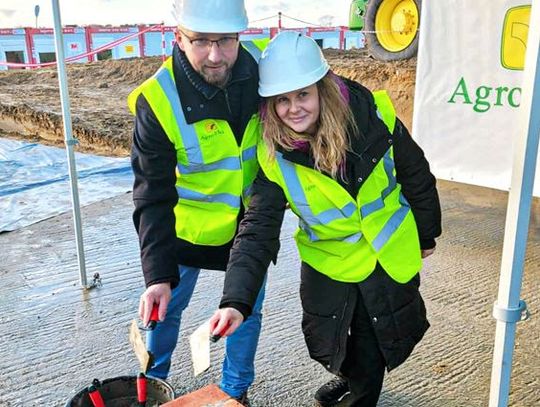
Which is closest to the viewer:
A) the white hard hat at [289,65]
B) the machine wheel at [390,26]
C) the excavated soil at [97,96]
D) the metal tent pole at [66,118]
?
the white hard hat at [289,65]

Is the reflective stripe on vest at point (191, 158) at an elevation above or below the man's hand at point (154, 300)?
above

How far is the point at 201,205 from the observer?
6.63ft

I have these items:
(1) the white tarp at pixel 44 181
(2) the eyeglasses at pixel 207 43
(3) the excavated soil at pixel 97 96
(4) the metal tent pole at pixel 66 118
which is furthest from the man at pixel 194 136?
(3) the excavated soil at pixel 97 96

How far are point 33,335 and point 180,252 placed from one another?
4.43 ft

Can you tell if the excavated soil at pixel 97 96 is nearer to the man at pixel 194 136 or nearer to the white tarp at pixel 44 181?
the white tarp at pixel 44 181

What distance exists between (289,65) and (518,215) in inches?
30.9

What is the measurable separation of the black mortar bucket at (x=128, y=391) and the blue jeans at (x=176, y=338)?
1.21 ft

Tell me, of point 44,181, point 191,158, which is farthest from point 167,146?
point 44,181

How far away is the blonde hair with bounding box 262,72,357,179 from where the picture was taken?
1.74 meters

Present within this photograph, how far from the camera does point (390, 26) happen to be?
25.8 ft

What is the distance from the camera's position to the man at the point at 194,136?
177 cm

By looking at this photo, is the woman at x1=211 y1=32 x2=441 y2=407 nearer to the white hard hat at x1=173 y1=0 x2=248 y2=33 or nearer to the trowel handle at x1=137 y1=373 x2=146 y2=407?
the white hard hat at x1=173 y1=0 x2=248 y2=33

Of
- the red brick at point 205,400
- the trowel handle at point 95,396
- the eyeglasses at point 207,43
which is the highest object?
the eyeglasses at point 207,43

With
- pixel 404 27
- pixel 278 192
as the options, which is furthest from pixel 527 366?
pixel 404 27
